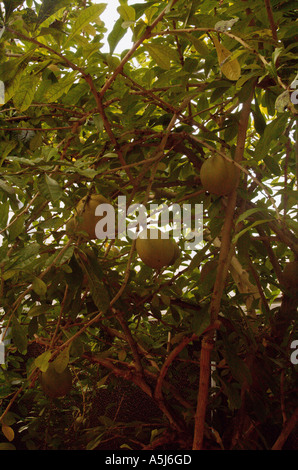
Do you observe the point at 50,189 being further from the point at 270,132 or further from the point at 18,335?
the point at 270,132

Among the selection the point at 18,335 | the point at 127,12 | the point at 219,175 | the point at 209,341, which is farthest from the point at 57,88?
the point at 209,341

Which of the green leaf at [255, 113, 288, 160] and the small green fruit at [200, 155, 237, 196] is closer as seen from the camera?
the green leaf at [255, 113, 288, 160]

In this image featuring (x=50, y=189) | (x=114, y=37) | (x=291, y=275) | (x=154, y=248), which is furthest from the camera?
(x=291, y=275)

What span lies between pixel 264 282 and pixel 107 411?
44.0 inches

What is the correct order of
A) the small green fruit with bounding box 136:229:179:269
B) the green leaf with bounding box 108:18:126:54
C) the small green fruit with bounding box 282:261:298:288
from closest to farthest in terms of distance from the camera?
1. the green leaf with bounding box 108:18:126:54
2. the small green fruit with bounding box 136:229:179:269
3. the small green fruit with bounding box 282:261:298:288

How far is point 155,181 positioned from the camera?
4.52 feet

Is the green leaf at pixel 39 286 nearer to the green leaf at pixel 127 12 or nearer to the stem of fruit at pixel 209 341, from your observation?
the stem of fruit at pixel 209 341

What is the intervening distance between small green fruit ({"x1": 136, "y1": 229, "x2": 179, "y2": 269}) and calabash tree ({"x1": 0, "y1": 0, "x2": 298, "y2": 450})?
3cm

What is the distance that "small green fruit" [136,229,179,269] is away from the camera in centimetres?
112

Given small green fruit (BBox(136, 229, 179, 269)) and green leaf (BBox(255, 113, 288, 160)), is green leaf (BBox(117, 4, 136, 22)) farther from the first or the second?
small green fruit (BBox(136, 229, 179, 269))

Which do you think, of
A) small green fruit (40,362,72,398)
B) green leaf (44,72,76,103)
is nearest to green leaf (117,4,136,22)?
green leaf (44,72,76,103)

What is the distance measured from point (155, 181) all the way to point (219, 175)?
0.36 metres
